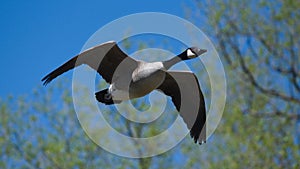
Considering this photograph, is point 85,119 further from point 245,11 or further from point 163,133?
point 245,11

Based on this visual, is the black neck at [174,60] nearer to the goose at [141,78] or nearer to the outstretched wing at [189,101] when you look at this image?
the goose at [141,78]

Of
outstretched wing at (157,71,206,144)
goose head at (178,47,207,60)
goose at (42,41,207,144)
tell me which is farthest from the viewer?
outstretched wing at (157,71,206,144)

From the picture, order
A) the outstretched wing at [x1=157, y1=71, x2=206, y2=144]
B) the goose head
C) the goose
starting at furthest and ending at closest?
the outstretched wing at [x1=157, y1=71, x2=206, y2=144]
the goose head
the goose

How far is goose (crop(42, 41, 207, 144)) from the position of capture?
6488 mm

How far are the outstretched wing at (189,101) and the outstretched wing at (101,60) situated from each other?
76 cm

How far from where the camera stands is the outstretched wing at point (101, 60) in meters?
6.50

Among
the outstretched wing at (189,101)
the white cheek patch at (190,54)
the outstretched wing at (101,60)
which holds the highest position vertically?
the outstretched wing at (101,60)

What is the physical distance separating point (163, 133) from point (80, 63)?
21.8ft

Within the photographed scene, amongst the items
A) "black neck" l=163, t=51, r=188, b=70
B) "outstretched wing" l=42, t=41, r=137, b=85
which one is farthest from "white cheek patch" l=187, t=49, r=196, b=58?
"outstretched wing" l=42, t=41, r=137, b=85

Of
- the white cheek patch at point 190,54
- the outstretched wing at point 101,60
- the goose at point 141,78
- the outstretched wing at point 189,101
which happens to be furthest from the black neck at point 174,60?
the outstretched wing at point 189,101

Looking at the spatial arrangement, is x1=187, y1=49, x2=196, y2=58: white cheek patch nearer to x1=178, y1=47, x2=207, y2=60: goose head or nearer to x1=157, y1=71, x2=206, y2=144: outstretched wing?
x1=178, y1=47, x2=207, y2=60: goose head

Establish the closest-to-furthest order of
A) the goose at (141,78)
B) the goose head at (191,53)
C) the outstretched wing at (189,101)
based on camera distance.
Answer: the goose at (141,78), the goose head at (191,53), the outstretched wing at (189,101)

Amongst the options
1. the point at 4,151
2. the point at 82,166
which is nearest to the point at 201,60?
the point at 82,166

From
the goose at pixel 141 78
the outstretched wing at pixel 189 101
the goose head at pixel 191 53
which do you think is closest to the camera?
the goose at pixel 141 78
